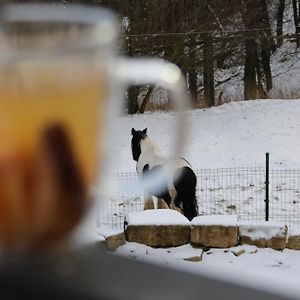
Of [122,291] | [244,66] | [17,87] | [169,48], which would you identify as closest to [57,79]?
[17,87]

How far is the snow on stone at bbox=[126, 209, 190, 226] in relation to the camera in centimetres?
458

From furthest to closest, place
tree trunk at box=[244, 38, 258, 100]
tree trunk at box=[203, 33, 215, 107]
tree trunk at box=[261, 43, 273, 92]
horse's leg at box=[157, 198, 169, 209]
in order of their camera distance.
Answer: tree trunk at box=[261, 43, 273, 92], tree trunk at box=[244, 38, 258, 100], tree trunk at box=[203, 33, 215, 107], horse's leg at box=[157, 198, 169, 209]

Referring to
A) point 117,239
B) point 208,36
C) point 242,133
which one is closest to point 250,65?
point 208,36

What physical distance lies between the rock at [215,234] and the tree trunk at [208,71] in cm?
606

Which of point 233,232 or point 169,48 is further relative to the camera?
point 169,48

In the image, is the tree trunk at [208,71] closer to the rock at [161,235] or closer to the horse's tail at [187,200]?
the horse's tail at [187,200]

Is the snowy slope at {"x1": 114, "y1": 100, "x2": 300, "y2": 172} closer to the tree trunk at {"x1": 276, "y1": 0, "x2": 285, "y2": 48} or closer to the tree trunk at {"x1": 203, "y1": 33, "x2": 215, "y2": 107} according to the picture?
the tree trunk at {"x1": 203, "y1": 33, "x2": 215, "y2": 107}

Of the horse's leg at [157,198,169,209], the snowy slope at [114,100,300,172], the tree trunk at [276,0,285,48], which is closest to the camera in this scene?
the horse's leg at [157,198,169,209]

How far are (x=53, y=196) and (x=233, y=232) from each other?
4.18 m

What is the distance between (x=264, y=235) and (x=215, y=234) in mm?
345

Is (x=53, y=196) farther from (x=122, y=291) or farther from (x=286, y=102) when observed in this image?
(x=286, y=102)

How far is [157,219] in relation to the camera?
459 centimetres

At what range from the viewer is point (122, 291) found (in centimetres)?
40

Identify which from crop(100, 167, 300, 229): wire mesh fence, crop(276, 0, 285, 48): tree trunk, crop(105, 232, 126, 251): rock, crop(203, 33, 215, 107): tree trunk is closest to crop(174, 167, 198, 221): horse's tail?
crop(100, 167, 300, 229): wire mesh fence
